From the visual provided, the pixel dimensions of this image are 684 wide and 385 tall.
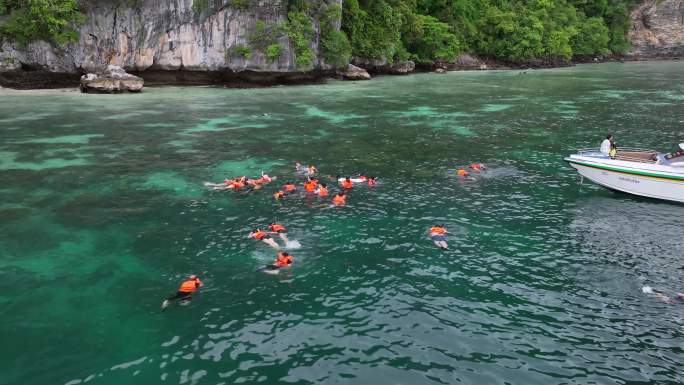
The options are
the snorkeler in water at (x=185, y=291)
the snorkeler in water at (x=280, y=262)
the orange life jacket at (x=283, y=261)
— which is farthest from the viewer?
the orange life jacket at (x=283, y=261)

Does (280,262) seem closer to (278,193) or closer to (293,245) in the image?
(293,245)

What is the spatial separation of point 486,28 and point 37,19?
228ft

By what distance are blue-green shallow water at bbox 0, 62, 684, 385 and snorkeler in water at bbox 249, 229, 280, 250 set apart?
0.88 ft

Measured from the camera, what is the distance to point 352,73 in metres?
65.4

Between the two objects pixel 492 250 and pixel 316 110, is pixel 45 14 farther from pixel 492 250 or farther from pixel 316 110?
pixel 492 250

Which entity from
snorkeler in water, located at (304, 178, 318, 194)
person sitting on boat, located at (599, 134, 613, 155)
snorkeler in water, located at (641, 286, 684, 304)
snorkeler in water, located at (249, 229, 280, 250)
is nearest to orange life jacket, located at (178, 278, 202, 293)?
snorkeler in water, located at (249, 229, 280, 250)

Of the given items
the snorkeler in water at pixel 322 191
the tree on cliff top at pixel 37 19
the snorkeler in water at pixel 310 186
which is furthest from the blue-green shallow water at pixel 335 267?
the tree on cliff top at pixel 37 19

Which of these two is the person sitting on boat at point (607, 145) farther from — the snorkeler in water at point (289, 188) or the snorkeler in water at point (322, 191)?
the snorkeler in water at point (289, 188)

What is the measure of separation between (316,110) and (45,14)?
2907 cm

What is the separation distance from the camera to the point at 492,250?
16016 millimetres

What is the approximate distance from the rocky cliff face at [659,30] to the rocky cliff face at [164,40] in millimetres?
95624

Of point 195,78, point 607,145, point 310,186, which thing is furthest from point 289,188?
point 195,78

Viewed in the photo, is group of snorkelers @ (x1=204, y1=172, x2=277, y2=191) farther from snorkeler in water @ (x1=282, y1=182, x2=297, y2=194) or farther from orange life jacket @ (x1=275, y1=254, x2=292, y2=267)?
orange life jacket @ (x1=275, y1=254, x2=292, y2=267)

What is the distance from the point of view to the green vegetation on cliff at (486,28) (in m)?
68.6
